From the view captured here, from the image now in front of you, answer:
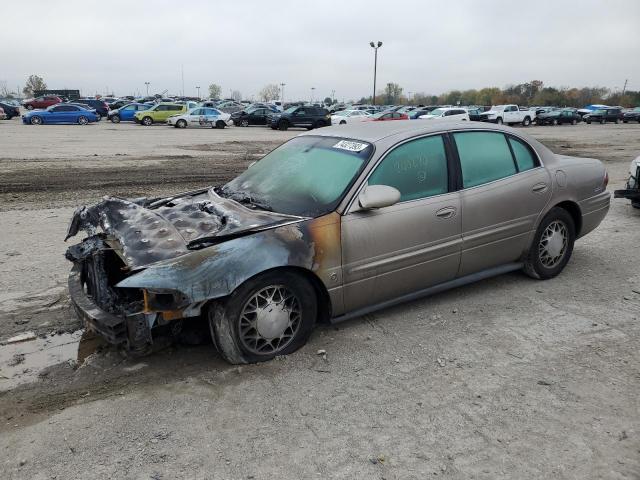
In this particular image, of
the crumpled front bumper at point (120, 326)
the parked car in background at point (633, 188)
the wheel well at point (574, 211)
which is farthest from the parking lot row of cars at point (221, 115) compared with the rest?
the crumpled front bumper at point (120, 326)

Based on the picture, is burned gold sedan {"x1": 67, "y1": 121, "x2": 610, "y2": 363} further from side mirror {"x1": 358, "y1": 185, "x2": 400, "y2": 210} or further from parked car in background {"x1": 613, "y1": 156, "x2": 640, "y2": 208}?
parked car in background {"x1": 613, "y1": 156, "x2": 640, "y2": 208}

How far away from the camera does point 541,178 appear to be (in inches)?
192

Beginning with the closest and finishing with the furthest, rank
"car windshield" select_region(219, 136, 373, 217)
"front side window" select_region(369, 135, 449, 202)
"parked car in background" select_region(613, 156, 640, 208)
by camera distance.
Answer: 1. "car windshield" select_region(219, 136, 373, 217)
2. "front side window" select_region(369, 135, 449, 202)
3. "parked car in background" select_region(613, 156, 640, 208)

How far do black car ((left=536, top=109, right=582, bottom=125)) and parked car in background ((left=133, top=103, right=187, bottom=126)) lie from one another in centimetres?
2825

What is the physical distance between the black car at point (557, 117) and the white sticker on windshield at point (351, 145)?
42.2 meters

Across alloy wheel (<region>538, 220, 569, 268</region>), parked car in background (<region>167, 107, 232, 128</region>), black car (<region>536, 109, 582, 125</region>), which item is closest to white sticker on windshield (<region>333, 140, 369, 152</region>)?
alloy wheel (<region>538, 220, 569, 268</region>)

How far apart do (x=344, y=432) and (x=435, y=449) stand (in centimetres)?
51

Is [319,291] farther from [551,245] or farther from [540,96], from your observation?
[540,96]

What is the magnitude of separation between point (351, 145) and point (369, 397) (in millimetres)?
2017

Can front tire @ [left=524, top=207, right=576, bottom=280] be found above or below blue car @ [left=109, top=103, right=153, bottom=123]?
below

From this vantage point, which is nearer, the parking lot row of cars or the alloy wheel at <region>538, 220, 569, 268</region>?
the alloy wheel at <region>538, 220, 569, 268</region>

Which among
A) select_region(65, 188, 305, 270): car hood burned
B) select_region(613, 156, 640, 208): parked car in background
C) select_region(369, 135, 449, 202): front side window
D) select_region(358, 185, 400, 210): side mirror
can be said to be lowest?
select_region(613, 156, 640, 208): parked car in background

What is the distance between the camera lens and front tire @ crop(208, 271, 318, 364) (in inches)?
134

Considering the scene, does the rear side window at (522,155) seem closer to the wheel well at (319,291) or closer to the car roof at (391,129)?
the car roof at (391,129)
